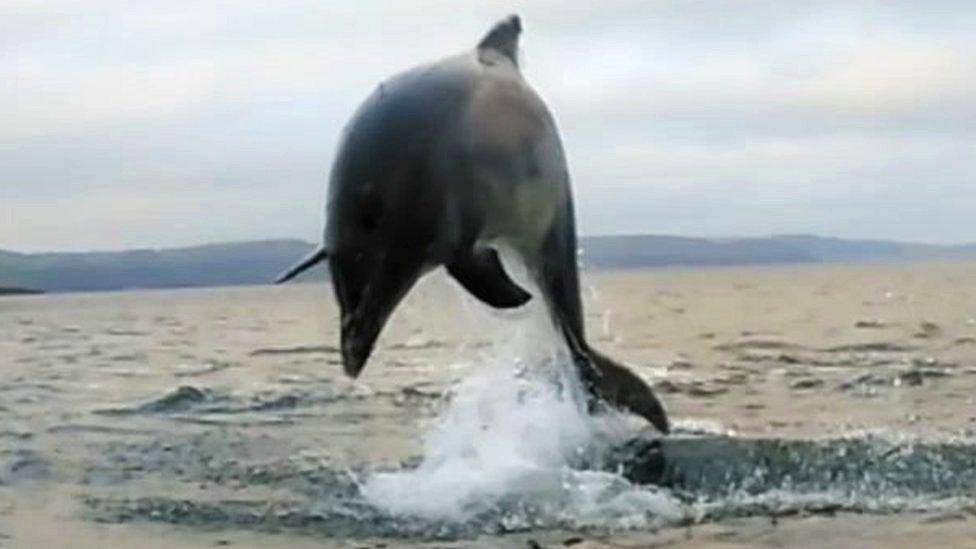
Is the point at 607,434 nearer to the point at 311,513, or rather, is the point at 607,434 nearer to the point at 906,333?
the point at 311,513

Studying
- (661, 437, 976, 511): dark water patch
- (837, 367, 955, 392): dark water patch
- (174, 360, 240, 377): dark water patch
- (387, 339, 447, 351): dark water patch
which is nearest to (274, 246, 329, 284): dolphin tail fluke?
(661, 437, 976, 511): dark water patch

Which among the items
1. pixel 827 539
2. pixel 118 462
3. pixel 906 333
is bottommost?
pixel 906 333

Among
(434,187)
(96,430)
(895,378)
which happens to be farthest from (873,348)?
(434,187)

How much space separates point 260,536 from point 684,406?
778 cm

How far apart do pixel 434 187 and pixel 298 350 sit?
82.1 feet

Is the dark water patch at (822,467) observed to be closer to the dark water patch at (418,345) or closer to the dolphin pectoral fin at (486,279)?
the dolphin pectoral fin at (486,279)

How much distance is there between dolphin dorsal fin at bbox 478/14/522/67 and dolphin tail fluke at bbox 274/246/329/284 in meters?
1.84

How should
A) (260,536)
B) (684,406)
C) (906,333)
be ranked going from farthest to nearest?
(906,333)
(684,406)
(260,536)

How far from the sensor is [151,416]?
1745 cm

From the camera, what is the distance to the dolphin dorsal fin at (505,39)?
8.57m

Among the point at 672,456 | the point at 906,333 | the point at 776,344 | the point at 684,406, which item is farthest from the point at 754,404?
the point at 906,333

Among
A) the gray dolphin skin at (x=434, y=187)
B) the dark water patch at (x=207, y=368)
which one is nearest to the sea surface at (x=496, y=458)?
the gray dolphin skin at (x=434, y=187)

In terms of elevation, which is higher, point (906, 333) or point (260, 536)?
point (260, 536)

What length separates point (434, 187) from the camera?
6.79 metres
